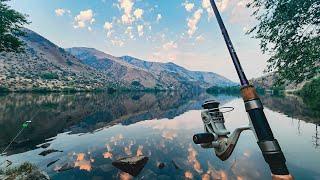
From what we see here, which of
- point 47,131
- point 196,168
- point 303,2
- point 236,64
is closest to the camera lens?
point 236,64

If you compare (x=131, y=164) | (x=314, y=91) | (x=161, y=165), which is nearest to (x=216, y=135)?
(x=314, y=91)

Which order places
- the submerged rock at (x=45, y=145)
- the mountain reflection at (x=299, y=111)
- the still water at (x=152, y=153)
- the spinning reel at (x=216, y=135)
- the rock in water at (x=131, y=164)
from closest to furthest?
the spinning reel at (x=216, y=135) → the still water at (x=152, y=153) → the rock in water at (x=131, y=164) → the submerged rock at (x=45, y=145) → the mountain reflection at (x=299, y=111)

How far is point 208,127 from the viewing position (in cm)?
734

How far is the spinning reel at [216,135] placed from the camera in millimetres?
5480

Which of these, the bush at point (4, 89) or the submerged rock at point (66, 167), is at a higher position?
the bush at point (4, 89)

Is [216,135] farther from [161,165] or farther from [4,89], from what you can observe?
[4,89]

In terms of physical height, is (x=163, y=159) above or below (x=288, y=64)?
below

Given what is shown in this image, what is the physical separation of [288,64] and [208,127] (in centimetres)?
1064

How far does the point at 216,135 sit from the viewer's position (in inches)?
256

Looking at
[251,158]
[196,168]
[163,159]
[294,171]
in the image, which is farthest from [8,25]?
[294,171]

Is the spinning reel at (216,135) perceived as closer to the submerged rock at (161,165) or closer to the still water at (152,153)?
the still water at (152,153)

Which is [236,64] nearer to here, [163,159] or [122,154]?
[163,159]

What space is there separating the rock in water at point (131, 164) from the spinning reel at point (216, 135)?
566 inches

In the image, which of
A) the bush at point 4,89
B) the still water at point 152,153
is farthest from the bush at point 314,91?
the bush at point 4,89
